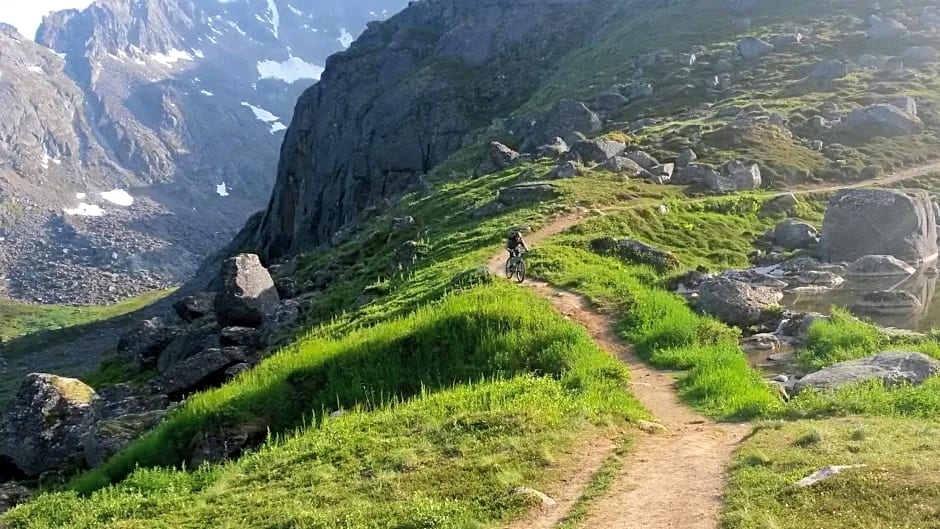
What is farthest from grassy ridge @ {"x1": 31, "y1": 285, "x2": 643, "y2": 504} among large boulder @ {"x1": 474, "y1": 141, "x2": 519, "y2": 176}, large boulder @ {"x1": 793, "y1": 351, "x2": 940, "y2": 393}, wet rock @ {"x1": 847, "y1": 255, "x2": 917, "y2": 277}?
large boulder @ {"x1": 474, "y1": 141, "x2": 519, "y2": 176}

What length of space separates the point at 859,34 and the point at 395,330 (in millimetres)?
92437

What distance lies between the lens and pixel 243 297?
43094 mm

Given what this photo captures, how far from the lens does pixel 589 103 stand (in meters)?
81.9

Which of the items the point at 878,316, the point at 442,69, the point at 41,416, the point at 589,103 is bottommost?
the point at 878,316

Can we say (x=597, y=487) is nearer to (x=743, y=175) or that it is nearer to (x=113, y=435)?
(x=113, y=435)

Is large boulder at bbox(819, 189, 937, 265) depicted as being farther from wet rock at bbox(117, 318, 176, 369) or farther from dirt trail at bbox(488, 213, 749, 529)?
wet rock at bbox(117, 318, 176, 369)

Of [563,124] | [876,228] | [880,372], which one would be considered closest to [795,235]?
[876,228]

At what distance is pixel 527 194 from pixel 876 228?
1909cm

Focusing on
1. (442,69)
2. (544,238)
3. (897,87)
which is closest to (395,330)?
(544,238)

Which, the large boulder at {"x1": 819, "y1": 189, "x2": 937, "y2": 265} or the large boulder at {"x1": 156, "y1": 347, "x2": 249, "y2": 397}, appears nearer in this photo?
the large boulder at {"x1": 156, "y1": 347, "x2": 249, "y2": 397}

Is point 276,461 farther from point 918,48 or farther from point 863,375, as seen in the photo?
point 918,48

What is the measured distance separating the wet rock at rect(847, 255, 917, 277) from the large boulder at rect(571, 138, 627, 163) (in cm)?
2123

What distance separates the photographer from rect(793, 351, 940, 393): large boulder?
698 inches

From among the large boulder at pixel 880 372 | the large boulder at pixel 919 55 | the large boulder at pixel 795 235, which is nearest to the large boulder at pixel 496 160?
the large boulder at pixel 795 235
